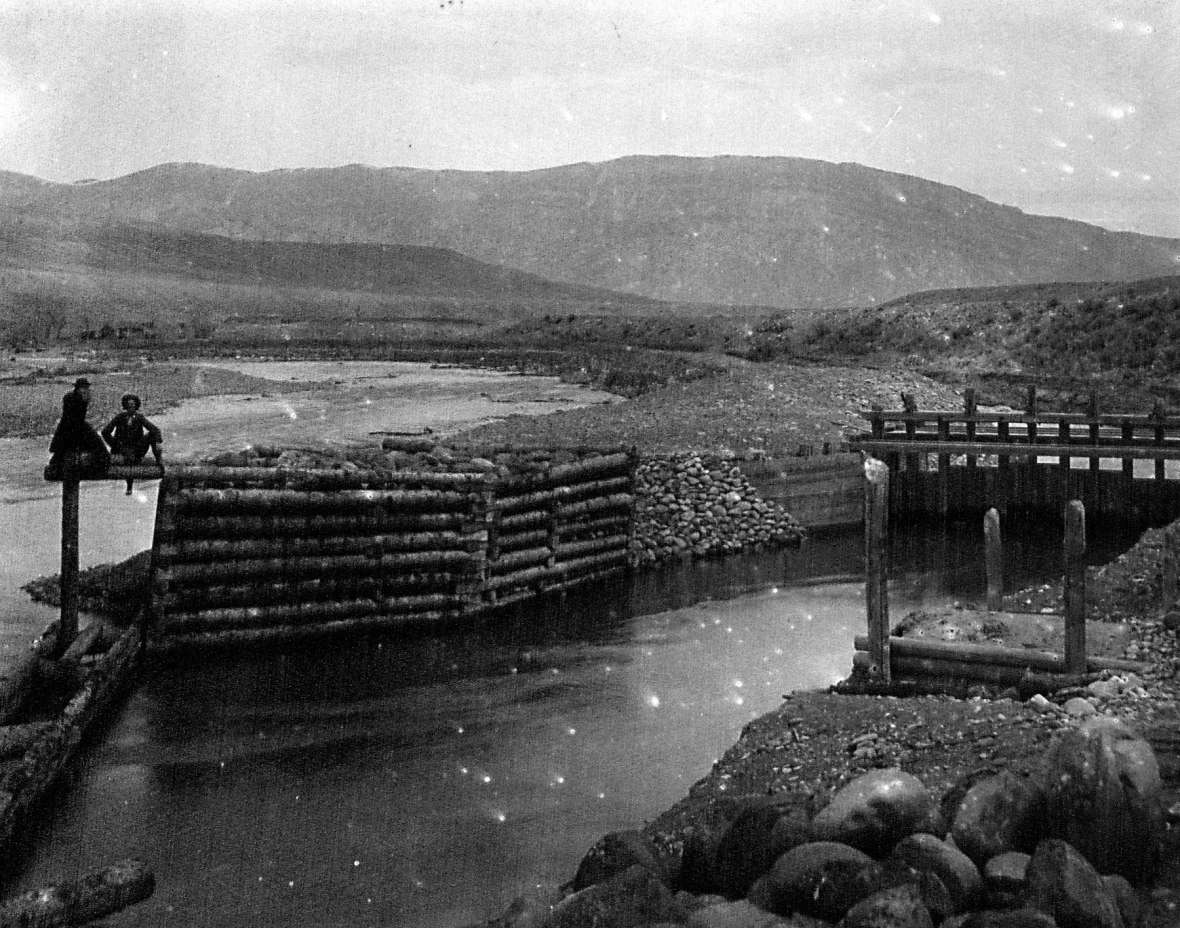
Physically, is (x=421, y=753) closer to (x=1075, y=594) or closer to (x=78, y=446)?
(x=78, y=446)

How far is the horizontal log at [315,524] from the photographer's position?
74.1 ft

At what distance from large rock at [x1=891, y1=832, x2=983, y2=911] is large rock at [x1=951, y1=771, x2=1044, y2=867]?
20 centimetres

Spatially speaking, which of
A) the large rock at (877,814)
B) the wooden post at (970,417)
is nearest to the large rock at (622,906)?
the large rock at (877,814)

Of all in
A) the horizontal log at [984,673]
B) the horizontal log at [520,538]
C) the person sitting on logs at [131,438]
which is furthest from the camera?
the horizontal log at [520,538]

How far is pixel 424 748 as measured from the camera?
18.0 metres

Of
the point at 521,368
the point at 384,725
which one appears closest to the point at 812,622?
the point at 384,725

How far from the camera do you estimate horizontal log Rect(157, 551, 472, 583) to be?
22500 millimetres

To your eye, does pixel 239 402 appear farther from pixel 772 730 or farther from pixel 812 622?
pixel 772 730

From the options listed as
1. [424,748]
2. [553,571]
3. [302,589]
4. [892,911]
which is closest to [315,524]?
[302,589]

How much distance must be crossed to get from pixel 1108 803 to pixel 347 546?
17.4 m

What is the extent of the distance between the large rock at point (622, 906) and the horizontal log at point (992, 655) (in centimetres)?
877

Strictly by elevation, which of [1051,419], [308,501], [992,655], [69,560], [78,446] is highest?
[1051,419]

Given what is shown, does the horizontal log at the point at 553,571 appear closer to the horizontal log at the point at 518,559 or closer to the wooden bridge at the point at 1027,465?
the horizontal log at the point at 518,559

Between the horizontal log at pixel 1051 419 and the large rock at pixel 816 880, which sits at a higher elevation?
the horizontal log at pixel 1051 419
